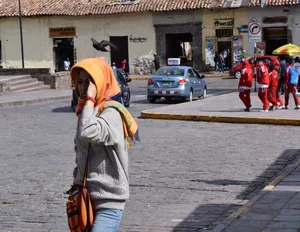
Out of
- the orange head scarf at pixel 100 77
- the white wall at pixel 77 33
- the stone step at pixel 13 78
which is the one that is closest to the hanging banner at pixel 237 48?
the white wall at pixel 77 33

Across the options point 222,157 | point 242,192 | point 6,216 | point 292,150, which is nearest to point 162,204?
point 242,192

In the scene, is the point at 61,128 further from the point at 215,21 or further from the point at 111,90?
the point at 215,21

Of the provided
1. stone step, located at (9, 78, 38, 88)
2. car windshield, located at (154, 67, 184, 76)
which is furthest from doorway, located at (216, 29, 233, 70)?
car windshield, located at (154, 67, 184, 76)

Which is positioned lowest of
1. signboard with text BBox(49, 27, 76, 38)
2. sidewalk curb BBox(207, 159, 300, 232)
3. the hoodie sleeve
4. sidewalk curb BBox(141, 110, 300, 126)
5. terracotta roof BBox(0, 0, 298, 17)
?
sidewalk curb BBox(141, 110, 300, 126)

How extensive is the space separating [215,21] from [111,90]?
42642 mm

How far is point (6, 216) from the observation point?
829 centimetres

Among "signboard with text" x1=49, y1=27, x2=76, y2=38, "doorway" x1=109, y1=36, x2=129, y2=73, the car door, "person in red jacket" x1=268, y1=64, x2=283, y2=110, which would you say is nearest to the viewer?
"person in red jacket" x1=268, y1=64, x2=283, y2=110

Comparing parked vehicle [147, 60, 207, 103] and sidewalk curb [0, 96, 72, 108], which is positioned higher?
parked vehicle [147, 60, 207, 103]

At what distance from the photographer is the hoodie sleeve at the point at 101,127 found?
4562mm

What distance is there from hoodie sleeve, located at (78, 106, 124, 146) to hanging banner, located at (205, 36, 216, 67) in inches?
1675

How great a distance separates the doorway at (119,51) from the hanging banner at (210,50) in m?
5.54

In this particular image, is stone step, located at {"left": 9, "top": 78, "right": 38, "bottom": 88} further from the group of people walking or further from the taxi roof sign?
the group of people walking

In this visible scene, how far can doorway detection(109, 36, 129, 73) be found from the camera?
162 feet

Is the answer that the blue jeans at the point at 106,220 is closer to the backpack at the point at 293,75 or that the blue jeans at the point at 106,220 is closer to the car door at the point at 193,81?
the backpack at the point at 293,75
